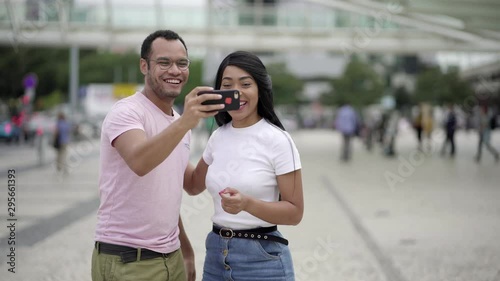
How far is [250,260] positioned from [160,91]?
2.69 feet

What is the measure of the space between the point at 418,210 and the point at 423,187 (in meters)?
3.34

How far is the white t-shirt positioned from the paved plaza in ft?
8.60

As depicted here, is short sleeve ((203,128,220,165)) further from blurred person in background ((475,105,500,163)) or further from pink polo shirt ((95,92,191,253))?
blurred person in background ((475,105,500,163))

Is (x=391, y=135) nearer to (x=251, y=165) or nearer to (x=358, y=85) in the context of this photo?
(x=251, y=165)

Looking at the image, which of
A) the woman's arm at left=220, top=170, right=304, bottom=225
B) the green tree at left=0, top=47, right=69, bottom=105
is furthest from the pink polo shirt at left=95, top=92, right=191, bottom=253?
the green tree at left=0, top=47, right=69, bottom=105

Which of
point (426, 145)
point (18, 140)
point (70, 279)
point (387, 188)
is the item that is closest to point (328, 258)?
point (70, 279)

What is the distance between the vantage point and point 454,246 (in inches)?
285

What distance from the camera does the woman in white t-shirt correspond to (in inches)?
108

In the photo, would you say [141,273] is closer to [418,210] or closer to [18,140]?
[418,210]

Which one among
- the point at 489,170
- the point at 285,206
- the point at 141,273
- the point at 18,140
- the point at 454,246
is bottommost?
the point at 18,140

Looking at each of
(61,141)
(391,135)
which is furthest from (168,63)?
(391,135)

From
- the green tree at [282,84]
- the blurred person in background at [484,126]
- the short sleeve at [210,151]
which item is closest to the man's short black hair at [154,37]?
the short sleeve at [210,151]

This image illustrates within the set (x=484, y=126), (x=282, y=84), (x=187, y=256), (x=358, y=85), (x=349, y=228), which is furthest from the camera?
(x=358, y=85)

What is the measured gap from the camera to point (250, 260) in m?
2.75
